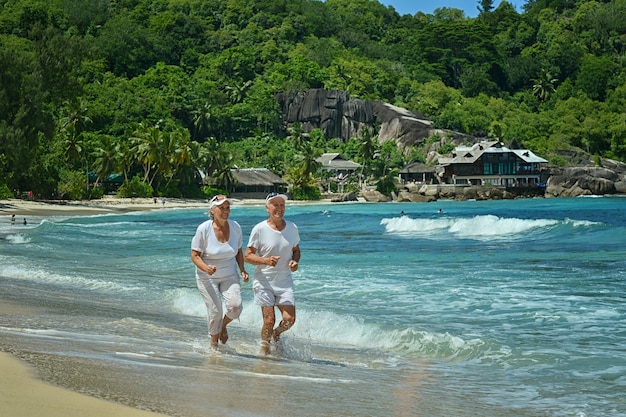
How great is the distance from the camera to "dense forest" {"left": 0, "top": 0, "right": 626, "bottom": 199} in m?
Result: 61.2

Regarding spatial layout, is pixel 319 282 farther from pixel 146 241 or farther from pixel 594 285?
pixel 146 241

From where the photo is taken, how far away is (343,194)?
3391 inches

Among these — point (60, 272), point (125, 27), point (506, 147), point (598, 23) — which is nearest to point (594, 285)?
point (60, 272)

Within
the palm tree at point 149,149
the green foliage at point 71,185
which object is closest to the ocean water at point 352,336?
the green foliage at point 71,185

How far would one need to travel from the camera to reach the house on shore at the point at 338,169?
9421cm

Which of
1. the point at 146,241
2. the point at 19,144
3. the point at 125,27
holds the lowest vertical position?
the point at 146,241

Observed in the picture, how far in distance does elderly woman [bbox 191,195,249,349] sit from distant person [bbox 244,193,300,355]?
7.1 inches

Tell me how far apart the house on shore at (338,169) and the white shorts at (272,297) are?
278ft

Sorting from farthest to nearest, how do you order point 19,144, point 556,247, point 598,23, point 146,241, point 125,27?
point 598,23 < point 125,27 < point 19,144 < point 146,241 < point 556,247

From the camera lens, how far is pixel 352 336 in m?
11.1

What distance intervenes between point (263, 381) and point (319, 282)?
33.5 feet

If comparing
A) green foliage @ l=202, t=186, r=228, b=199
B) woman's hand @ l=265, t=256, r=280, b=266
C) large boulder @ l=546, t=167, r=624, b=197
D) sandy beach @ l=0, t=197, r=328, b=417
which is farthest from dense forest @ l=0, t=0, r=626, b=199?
sandy beach @ l=0, t=197, r=328, b=417

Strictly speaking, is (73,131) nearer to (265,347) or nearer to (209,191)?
(209,191)

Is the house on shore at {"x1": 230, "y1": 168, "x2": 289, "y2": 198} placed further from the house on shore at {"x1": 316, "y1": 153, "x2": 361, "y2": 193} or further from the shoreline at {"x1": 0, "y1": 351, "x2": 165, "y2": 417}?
the shoreline at {"x1": 0, "y1": 351, "x2": 165, "y2": 417}
